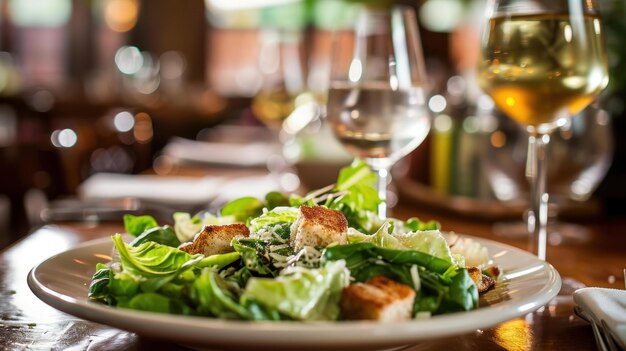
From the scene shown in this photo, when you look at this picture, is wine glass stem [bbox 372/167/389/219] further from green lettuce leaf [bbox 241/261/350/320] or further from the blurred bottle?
the blurred bottle

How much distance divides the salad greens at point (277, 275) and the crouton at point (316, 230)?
0.02m

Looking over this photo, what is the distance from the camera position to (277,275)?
0.72m

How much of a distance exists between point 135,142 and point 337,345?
293cm

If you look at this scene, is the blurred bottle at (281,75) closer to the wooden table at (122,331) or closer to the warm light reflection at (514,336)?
the wooden table at (122,331)

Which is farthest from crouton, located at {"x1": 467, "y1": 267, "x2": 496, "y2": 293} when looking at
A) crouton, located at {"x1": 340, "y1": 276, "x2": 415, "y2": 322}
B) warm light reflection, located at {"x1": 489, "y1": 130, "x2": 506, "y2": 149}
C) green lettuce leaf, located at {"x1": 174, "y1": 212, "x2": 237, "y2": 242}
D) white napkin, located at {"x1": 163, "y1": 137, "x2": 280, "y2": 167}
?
white napkin, located at {"x1": 163, "y1": 137, "x2": 280, "y2": 167}

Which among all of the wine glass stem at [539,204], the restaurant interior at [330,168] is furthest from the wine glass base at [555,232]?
the wine glass stem at [539,204]

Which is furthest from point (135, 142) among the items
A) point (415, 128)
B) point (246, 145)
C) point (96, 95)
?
point (96, 95)

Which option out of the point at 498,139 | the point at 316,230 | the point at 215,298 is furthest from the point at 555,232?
the point at 215,298

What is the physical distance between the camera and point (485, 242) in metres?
1.01

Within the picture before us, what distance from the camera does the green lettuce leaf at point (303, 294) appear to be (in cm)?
62

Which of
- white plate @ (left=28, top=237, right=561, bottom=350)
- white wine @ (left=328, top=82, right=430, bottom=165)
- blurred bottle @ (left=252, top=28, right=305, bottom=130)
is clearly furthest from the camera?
blurred bottle @ (left=252, top=28, right=305, bottom=130)

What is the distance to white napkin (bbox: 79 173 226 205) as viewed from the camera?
1697mm

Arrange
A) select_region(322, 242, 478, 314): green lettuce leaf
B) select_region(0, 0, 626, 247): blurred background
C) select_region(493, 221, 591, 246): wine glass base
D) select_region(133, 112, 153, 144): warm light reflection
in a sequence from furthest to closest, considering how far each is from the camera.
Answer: select_region(133, 112, 153, 144): warm light reflection → select_region(0, 0, 626, 247): blurred background → select_region(493, 221, 591, 246): wine glass base → select_region(322, 242, 478, 314): green lettuce leaf

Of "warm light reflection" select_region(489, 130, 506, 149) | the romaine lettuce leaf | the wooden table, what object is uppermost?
the romaine lettuce leaf
